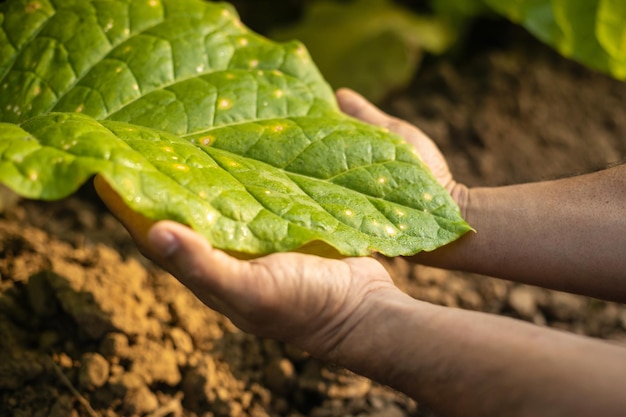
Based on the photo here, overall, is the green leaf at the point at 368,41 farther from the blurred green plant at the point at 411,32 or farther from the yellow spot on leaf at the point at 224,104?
the yellow spot on leaf at the point at 224,104

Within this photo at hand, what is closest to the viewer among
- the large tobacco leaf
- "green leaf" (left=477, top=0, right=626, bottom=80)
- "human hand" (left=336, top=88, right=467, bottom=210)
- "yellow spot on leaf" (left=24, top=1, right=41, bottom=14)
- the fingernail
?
the fingernail

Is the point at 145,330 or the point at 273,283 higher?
the point at 273,283

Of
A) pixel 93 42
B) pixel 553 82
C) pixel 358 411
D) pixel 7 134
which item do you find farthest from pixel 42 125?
pixel 553 82

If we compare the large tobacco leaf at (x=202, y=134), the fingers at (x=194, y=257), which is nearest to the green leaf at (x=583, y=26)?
the large tobacco leaf at (x=202, y=134)

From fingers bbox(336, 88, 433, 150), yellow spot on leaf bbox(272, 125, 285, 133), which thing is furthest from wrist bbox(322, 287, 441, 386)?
fingers bbox(336, 88, 433, 150)

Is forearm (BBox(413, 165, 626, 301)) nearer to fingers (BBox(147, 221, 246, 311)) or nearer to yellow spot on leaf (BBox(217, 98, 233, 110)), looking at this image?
yellow spot on leaf (BBox(217, 98, 233, 110))

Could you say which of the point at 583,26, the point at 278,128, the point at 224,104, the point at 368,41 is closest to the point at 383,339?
the point at 278,128

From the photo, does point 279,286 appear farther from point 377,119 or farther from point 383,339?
point 377,119
